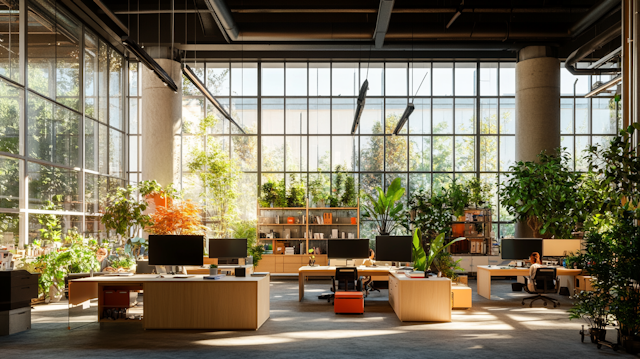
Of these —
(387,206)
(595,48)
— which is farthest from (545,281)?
(595,48)

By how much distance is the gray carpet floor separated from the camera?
5.73m

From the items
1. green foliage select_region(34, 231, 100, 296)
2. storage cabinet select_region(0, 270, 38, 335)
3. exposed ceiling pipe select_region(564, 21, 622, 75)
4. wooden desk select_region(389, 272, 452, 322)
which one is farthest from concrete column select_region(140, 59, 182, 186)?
exposed ceiling pipe select_region(564, 21, 622, 75)

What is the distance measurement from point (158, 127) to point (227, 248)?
18.6ft

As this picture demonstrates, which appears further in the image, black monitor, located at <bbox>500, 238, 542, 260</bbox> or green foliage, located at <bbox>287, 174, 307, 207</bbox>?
green foliage, located at <bbox>287, 174, 307, 207</bbox>

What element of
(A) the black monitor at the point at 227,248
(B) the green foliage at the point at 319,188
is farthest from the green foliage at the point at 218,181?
(A) the black monitor at the point at 227,248

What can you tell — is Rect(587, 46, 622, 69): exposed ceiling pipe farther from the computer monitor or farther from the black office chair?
the black office chair

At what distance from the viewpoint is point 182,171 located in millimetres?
15422

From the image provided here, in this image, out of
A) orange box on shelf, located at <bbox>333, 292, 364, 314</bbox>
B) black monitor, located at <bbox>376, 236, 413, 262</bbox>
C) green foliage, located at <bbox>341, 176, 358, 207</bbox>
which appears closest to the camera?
orange box on shelf, located at <bbox>333, 292, 364, 314</bbox>

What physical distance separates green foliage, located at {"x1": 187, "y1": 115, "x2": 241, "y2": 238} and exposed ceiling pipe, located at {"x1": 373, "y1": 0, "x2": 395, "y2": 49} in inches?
210

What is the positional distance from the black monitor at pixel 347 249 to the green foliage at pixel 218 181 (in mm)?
5409

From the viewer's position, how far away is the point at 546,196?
1267 centimetres

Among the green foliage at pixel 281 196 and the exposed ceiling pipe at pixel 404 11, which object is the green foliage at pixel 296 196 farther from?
the exposed ceiling pipe at pixel 404 11

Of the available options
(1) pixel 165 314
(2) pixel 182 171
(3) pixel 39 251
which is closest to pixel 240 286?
(1) pixel 165 314

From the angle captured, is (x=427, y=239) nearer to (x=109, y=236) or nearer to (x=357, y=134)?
(x=357, y=134)
